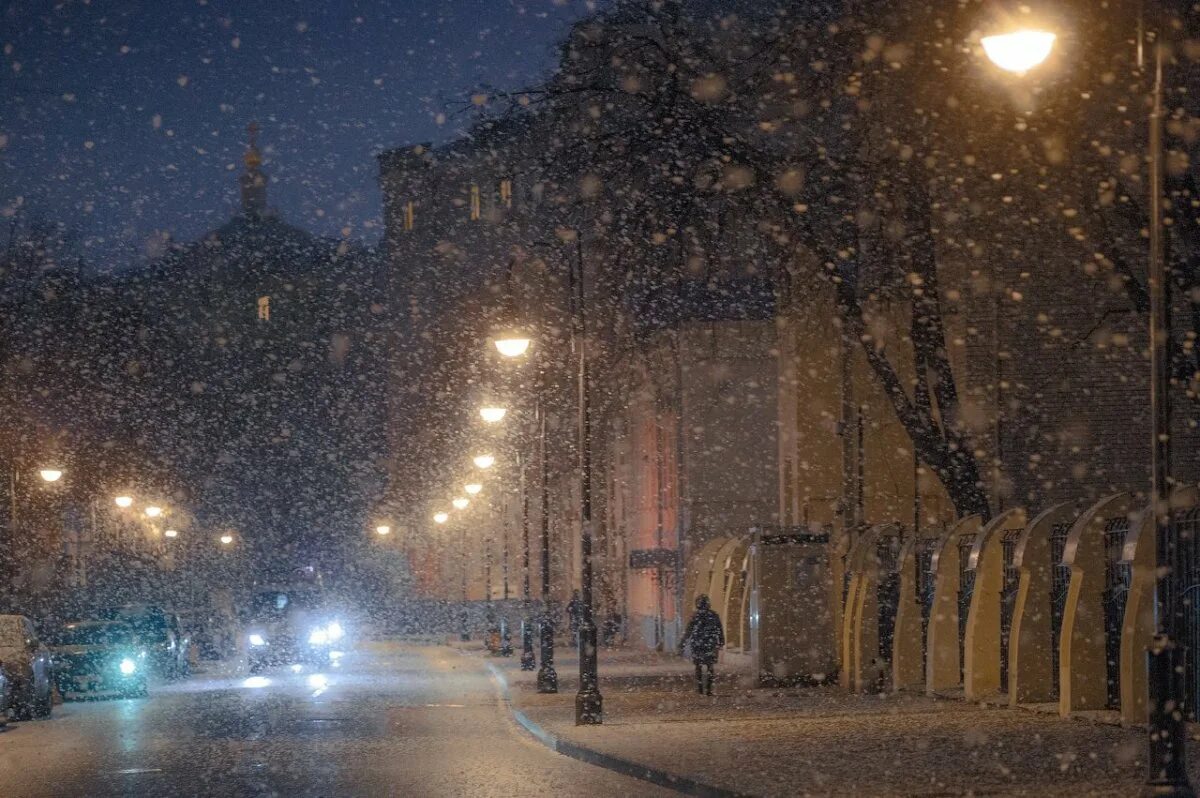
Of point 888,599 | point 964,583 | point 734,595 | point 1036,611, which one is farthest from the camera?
point 734,595

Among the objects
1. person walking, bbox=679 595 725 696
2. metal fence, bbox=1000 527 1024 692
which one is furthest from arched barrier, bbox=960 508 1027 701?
person walking, bbox=679 595 725 696

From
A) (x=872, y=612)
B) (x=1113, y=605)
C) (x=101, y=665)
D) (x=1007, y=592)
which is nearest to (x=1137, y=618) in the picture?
(x=1113, y=605)

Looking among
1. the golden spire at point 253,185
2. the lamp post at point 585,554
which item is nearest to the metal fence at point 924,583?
the lamp post at point 585,554

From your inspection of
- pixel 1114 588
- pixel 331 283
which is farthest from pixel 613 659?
pixel 331 283

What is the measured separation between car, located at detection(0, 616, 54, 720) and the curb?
8.43 metres

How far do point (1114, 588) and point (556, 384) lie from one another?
41.8m

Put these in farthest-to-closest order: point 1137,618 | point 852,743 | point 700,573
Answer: point 700,573, point 1137,618, point 852,743

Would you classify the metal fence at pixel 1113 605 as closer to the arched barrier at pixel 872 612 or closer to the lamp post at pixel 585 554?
the lamp post at pixel 585 554

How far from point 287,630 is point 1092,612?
107 feet

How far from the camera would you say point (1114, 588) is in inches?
890

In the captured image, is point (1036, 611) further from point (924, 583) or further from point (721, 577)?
point (721, 577)

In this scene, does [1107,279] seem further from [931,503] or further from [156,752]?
[156,752]

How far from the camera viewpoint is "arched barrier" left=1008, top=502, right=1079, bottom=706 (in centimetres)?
2459

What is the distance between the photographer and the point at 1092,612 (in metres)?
22.8
